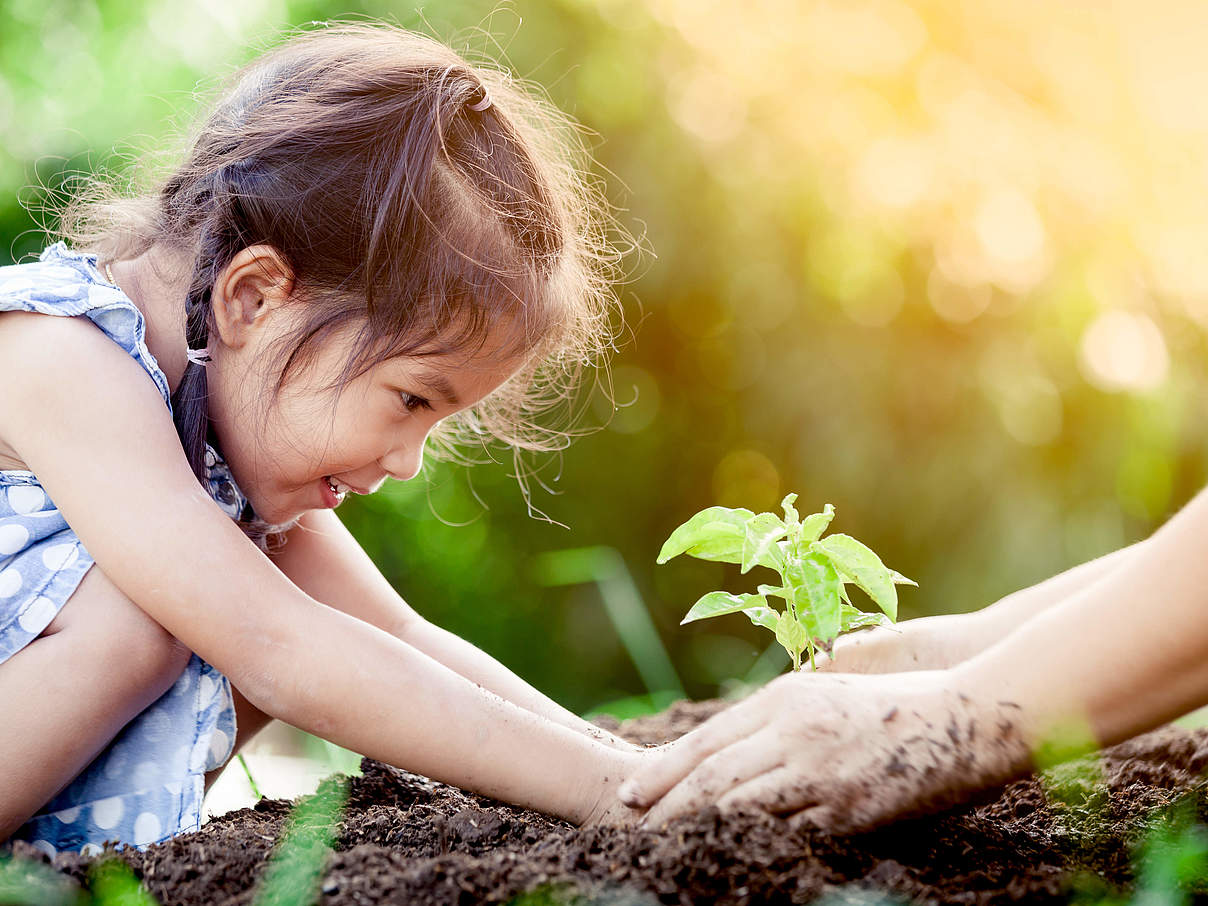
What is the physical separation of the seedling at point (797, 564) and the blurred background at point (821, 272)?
1.46 meters

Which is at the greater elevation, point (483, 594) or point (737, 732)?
point (737, 732)

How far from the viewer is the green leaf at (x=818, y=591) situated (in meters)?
1.20

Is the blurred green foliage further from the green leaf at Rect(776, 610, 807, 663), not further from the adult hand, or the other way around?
the green leaf at Rect(776, 610, 807, 663)

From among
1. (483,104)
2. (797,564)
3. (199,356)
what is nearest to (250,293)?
(199,356)

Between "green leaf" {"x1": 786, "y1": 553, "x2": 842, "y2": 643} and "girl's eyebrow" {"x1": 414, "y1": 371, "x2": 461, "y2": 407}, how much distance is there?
0.58 metres

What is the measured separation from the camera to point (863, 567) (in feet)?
4.01

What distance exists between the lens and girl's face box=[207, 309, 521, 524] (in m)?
1.48

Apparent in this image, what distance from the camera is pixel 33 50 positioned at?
3.02 m

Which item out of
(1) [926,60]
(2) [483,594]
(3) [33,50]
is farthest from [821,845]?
(3) [33,50]

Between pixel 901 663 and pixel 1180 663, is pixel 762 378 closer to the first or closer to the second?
pixel 901 663

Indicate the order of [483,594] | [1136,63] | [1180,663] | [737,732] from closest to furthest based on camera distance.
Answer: [1180,663]
[737,732]
[1136,63]
[483,594]

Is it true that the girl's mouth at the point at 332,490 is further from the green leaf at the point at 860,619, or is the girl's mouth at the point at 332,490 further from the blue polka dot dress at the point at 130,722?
the green leaf at the point at 860,619

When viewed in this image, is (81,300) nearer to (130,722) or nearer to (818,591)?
(130,722)

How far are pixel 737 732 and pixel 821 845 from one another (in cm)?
16
